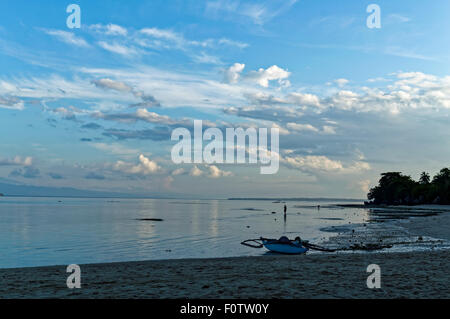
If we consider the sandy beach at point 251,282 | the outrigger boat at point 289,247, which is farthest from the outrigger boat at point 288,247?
the sandy beach at point 251,282

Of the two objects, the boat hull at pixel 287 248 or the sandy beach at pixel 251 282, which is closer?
the sandy beach at pixel 251 282

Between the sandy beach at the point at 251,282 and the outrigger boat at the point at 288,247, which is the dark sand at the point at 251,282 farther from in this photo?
the outrigger boat at the point at 288,247

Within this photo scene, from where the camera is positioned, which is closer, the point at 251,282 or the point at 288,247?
the point at 251,282

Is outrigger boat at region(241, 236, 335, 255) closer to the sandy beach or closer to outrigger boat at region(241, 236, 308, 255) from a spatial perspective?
outrigger boat at region(241, 236, 308, 255)

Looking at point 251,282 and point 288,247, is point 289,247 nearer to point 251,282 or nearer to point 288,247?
point 288,247

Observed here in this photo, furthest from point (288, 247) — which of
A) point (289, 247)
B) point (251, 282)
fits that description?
point (251, 282)

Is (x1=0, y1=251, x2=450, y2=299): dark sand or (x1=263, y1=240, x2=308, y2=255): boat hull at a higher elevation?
(x1=0, y1=251, x2=450, y2=299): dark sand

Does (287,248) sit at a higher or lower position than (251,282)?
lower

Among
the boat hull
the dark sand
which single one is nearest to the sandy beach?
the dark sand
